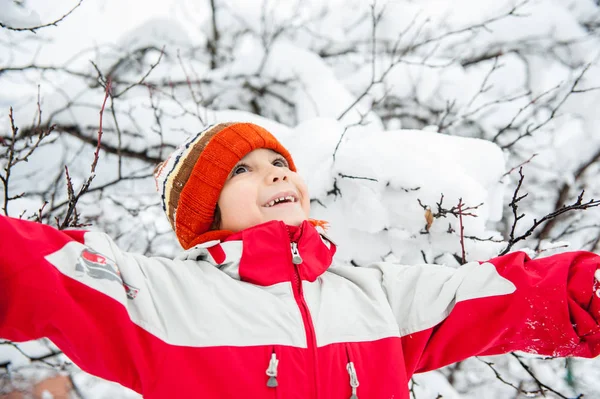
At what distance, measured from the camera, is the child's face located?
5.02ft

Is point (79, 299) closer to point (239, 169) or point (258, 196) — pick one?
point (258, 196)

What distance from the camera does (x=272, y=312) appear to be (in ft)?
4.01

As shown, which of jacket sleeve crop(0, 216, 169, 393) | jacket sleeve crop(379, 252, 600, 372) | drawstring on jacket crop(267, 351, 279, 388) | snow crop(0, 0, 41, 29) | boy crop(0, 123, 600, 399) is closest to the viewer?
jacket sleeve crop(0, 216, 169, 393)

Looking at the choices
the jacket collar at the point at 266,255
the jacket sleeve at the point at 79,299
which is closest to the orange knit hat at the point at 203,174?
the jacket collar at the point at 266,255

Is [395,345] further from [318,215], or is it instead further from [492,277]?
[318,215]

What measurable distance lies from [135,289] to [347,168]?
1.39m

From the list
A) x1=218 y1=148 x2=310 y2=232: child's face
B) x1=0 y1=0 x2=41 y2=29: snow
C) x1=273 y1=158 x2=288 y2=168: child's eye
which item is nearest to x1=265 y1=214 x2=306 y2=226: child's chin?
x1=218 y1=148 x2=310 y2=232: child's face

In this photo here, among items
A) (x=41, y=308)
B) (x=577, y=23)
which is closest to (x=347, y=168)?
(x=41, y=308)

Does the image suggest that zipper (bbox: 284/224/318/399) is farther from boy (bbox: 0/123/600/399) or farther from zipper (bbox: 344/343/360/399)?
zipper (bbox: 344/343/360/399)

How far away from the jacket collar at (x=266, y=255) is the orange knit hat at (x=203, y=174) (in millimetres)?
171

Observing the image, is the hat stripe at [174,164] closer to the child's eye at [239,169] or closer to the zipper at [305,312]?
the child's eye at [239,169]

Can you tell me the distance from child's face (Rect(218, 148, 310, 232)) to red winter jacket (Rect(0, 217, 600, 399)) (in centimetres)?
14

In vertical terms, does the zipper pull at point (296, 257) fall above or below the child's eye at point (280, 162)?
below

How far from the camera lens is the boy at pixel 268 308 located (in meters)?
1.00
